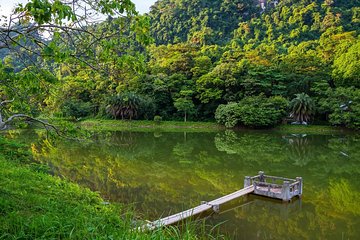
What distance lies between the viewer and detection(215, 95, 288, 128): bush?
31.5m

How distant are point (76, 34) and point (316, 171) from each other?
43.0 feet

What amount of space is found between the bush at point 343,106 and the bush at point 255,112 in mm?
3938

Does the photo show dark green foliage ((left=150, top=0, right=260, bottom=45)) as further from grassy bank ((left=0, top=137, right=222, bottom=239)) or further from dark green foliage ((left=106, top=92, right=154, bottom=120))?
grassy bank ((left=0, top=137, right=222, bottom=239))

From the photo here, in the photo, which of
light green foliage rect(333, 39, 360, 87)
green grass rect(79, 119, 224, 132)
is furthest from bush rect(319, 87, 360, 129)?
green grass rect(79, 119, 224, 132)

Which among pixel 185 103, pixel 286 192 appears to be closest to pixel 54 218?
pixel 286 192

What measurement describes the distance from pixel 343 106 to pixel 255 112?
7.97 meters

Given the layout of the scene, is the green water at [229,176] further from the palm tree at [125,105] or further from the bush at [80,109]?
the bush at [80,109]

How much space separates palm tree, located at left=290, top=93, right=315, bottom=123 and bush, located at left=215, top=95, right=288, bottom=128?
902 mm

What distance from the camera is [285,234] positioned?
7.44 m

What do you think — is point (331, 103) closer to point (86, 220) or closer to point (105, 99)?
point (105, 99)

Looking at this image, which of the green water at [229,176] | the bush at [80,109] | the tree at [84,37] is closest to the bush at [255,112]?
the green water at [229,176]

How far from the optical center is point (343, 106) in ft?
100

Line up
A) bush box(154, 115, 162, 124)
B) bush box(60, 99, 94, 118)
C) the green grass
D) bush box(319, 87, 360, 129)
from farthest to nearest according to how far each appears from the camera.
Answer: bush box(60, 99, 94, 118), bush box(154, 115, 162, 124), the green grass, bush box(319, 87, 360, 129)

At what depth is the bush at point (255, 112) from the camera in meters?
31.5
